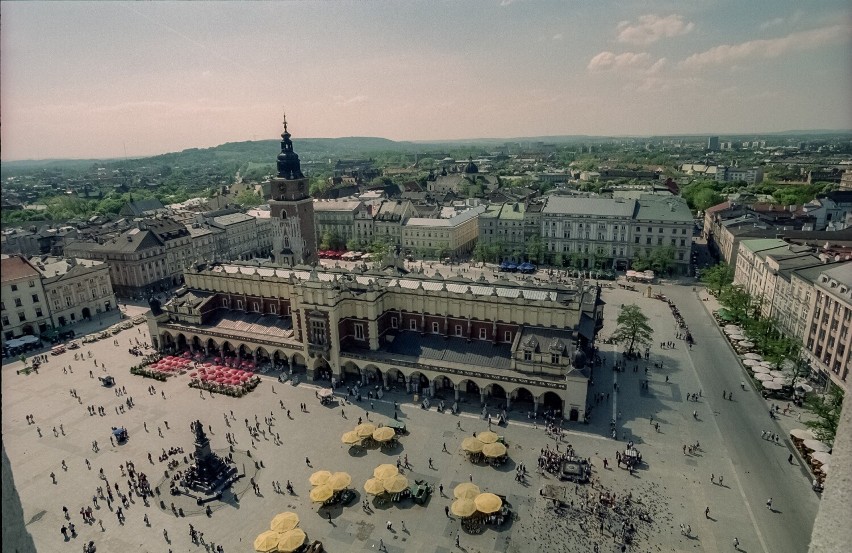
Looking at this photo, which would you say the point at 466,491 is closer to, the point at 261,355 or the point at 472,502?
the point at 472,502

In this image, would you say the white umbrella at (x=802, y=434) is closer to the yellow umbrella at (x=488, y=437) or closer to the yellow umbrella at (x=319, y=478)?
the yellow umbrella at (x=488, y=437)

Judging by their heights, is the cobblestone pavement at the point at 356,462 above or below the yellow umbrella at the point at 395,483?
below

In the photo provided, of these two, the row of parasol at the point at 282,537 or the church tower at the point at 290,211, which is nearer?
the row of parasol at the point at 282,537

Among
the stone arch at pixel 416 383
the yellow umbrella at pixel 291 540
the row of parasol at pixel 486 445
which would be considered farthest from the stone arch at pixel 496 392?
the yellow umbrella at pixel 291 540

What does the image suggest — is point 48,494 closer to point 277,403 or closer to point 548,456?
point 277,403

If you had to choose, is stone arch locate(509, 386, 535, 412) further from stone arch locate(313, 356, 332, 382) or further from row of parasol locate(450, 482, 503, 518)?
stone arch locate(313, 356, 332, 382)

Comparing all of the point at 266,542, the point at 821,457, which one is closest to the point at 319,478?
the point at 266,542
